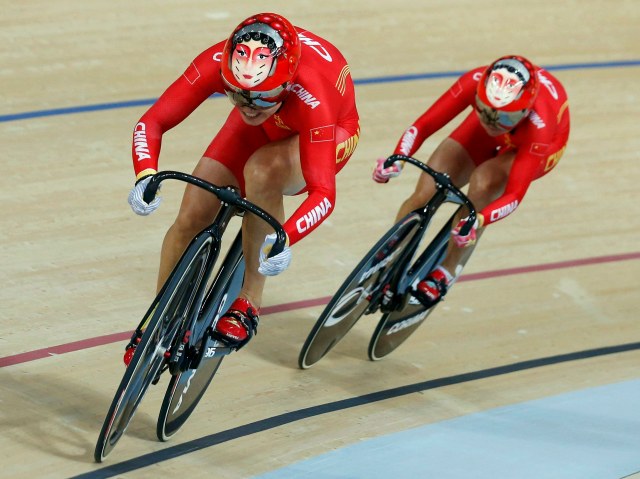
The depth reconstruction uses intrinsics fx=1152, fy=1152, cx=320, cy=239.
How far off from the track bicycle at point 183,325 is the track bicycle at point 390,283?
562 mm

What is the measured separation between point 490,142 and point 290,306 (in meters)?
1.05

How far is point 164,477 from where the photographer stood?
3.41m

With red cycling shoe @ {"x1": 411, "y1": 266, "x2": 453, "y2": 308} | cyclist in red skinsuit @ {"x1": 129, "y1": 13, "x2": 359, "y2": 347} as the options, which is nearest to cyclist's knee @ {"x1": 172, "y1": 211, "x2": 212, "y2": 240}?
cyclist in red skinsuit @ {"x1": 129, "y1": 13, "x2": 359, "y2": 347}

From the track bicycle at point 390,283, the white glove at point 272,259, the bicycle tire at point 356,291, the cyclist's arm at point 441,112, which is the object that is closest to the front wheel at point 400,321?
the track bicycle at point 390,283

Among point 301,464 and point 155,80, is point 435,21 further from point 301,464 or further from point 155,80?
point 301,464

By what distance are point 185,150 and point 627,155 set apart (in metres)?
2.53

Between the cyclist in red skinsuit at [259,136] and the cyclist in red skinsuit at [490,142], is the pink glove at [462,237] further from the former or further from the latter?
the cyclist in red skinsuit at [259,136]

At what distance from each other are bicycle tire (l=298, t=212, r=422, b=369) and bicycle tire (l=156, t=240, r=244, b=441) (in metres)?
0.50

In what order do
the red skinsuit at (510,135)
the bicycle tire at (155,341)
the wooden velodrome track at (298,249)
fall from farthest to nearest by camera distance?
the red skinsuit at (510,135) < the wooden velodrome track at (298,249) < the bicycle tire at (155,341)

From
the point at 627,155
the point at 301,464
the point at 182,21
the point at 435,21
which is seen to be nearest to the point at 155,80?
the point at 182,21

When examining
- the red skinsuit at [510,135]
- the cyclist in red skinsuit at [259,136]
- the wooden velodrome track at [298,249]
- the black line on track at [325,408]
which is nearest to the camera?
the cyclist in red skinsuit at [259,136]

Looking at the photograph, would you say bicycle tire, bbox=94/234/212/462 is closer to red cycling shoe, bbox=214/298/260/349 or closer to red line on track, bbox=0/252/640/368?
red cycling shoe, bbox=214/298/260/349

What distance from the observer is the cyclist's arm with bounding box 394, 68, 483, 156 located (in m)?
4.36

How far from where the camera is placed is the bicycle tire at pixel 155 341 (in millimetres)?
3211
